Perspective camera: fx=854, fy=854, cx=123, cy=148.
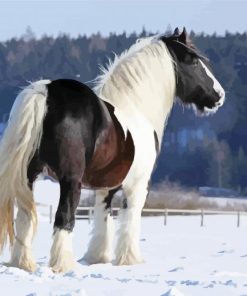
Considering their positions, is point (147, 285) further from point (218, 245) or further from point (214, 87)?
point (218, 245)

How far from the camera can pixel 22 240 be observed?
29.3 feet

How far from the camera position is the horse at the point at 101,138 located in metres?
8.74

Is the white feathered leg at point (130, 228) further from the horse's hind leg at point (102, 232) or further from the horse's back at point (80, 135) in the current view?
the horse's back at point (80, 135)

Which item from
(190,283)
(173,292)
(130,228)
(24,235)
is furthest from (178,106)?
(173,292)

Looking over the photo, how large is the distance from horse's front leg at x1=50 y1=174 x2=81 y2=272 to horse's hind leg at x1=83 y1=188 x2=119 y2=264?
5.27ft

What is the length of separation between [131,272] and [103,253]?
111 cm

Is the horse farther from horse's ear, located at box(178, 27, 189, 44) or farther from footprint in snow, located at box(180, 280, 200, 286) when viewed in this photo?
footprint in snow, located at box(180, 280, 200, 286)

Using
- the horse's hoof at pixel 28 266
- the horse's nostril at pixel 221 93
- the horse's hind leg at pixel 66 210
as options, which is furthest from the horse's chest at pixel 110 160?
the horse's nostril at pixel 221 93

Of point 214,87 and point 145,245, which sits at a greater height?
point 214,87

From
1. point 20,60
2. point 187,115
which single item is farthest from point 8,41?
point 187,115

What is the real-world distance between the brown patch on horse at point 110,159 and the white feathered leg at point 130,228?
1.52ft

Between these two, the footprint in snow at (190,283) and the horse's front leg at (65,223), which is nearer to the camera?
the footprint in snow at (190,283)

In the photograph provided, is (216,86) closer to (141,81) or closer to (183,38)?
(183,38)

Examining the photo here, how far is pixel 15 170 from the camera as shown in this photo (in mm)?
8711
